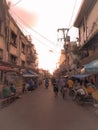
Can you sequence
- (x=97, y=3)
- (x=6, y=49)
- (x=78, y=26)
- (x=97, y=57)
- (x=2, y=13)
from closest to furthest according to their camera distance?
1. (x=97, y=57)
2. (x=97, y=3)
3. (x=2, y=13)
4. (x=6, y=49)
5. (x=78, y=26)

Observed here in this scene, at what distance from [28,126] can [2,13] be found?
2242cm

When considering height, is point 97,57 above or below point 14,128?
above

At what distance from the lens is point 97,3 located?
29.6 m

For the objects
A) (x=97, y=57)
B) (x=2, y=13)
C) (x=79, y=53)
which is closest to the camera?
(x=97, y=57)

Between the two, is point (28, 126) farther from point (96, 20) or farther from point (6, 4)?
point (6, 4)

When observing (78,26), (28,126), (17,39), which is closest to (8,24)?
(17,39)

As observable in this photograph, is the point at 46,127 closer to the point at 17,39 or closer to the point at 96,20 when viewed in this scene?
the point at 96,20

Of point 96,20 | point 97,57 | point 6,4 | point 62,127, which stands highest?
point 6,4

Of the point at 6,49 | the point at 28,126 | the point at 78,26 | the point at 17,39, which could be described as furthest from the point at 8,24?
the point at 28,126

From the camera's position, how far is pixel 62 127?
11.7 metres

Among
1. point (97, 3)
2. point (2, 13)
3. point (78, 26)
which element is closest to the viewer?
point (97, 3)

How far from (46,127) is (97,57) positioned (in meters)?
16.1

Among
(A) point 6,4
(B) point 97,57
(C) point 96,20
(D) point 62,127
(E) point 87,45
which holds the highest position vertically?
(A) point 6,4

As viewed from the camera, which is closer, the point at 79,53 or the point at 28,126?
the point at 28,126
